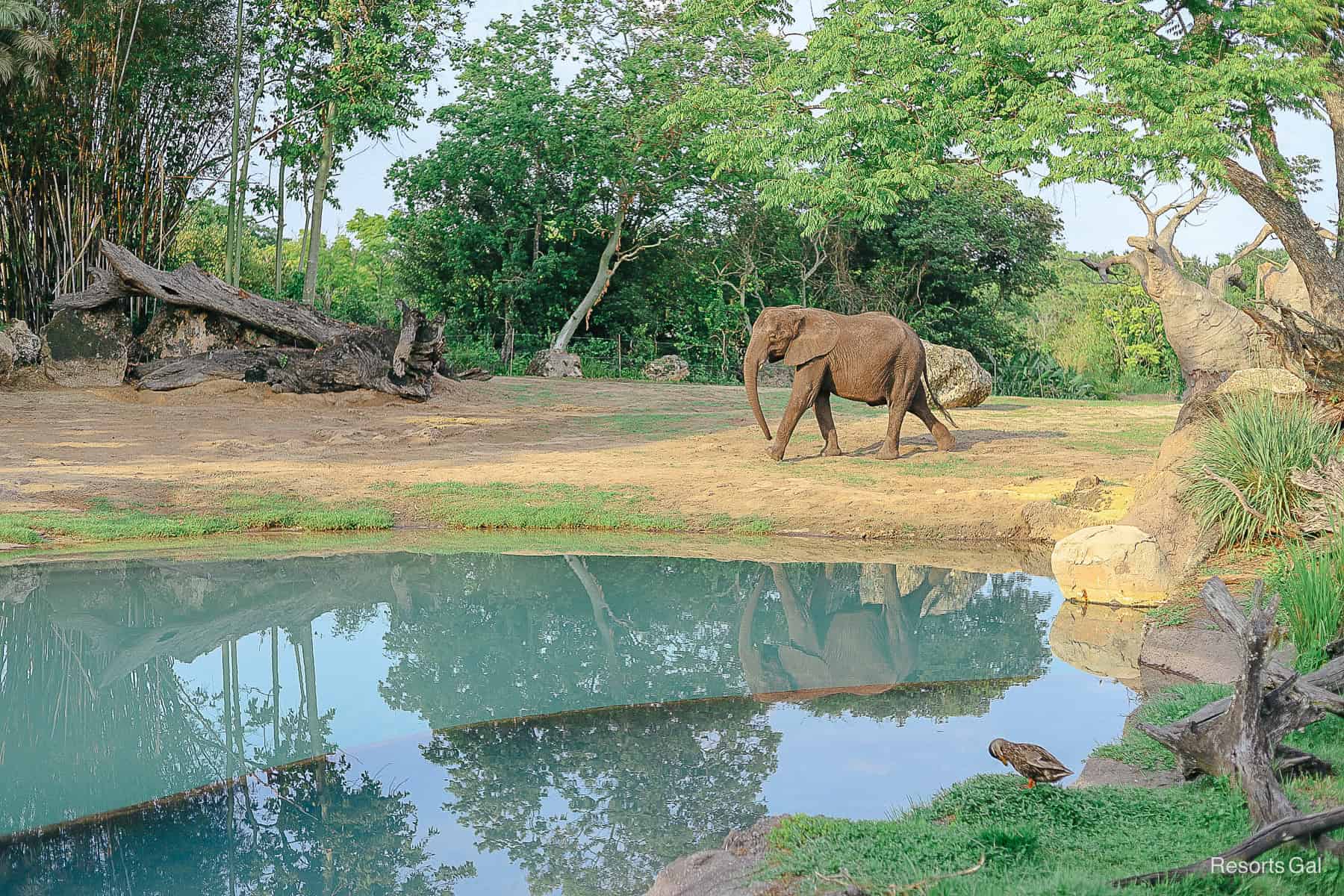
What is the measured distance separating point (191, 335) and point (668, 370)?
9846 mm

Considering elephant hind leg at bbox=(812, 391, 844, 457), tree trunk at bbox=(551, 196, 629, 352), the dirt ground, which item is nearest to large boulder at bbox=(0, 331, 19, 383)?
the dirt ground

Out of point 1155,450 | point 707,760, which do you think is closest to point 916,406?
point 1155,450

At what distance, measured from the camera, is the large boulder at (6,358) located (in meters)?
16.2

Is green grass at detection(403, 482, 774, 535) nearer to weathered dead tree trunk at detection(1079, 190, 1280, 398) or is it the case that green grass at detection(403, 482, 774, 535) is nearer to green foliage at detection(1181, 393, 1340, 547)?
green foliage at detection(1181, 393, 1340, 547)

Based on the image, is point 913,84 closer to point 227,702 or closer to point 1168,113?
point 1168,113

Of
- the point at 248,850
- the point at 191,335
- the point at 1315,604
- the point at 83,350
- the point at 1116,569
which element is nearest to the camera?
the point at 248,850

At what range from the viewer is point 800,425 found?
15.7m

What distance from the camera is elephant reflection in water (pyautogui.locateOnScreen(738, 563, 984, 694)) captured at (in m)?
6.16

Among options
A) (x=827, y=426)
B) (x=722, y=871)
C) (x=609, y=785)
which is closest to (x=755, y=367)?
(x=827, y=426)

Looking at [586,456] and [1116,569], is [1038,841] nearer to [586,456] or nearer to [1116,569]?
[1116,569]

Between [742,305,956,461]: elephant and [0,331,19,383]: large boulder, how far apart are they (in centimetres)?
1089

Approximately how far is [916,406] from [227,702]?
8.46 metres

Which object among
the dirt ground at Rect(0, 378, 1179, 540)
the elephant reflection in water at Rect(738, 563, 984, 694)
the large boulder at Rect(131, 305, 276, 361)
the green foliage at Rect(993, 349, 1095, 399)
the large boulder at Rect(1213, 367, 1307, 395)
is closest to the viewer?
the elephant reflection in water at Rect(738, 563, 984, 694)

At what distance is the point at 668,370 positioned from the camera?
24281 millimetres
